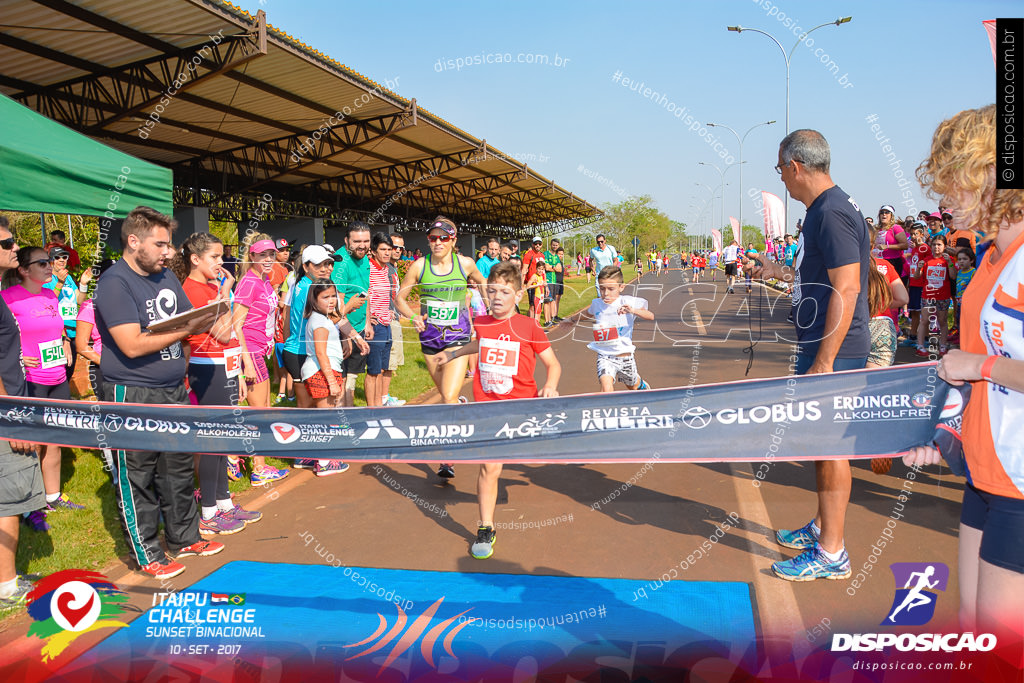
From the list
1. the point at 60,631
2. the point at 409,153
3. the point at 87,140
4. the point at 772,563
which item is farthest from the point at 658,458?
the point at 409,153

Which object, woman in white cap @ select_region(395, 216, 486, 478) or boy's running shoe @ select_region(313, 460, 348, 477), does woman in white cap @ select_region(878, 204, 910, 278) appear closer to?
woman in white cap @ select_region(395, 216, 486, 478)

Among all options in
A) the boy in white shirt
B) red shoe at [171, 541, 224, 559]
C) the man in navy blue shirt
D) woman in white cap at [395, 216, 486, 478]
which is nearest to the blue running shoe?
the man in navy blue shirt

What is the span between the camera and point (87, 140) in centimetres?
541

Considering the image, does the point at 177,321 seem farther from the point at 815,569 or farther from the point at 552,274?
the point at 552,274

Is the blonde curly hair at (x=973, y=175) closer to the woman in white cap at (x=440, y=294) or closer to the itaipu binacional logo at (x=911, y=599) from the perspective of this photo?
the itaipu binacional logo at (x=911, y=599)

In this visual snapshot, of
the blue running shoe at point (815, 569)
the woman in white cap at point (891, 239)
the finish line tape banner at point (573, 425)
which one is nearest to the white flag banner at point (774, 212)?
the woman in white cap at point (891, 239)

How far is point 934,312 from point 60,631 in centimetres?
1270

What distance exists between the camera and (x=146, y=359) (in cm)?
385

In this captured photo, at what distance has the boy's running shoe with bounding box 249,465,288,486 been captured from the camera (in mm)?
5706

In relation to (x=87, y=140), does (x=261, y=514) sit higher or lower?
lower

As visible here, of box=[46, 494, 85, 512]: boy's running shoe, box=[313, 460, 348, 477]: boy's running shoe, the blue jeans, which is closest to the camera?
box=[46, 494, 85, 512]: boy's running shoe

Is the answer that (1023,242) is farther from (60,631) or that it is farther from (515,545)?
(60,631)

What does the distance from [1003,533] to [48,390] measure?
614cm

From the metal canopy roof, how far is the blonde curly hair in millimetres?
11633
